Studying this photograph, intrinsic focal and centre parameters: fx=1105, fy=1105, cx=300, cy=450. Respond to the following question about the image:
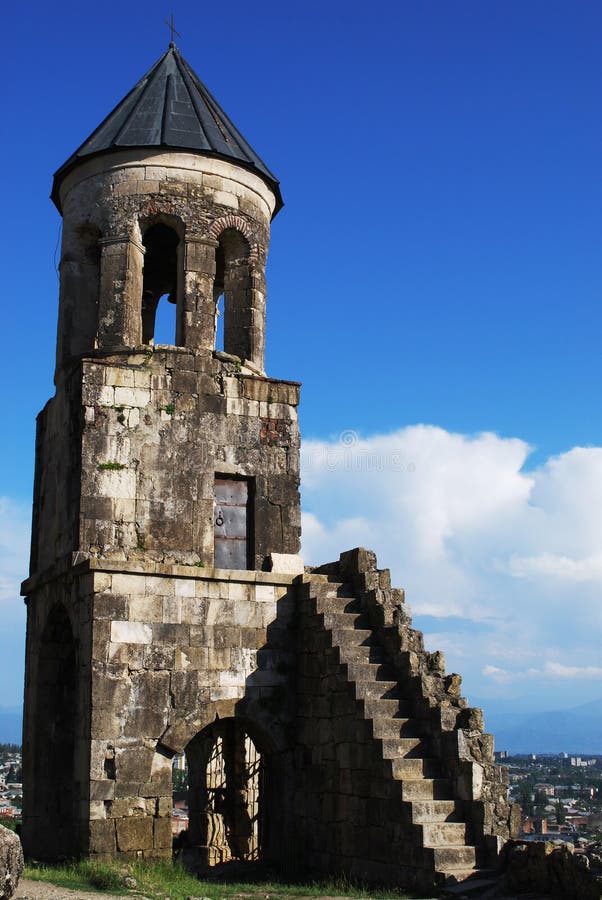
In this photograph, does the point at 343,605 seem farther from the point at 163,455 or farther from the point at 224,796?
the point at 224,796

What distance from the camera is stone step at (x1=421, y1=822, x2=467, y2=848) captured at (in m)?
12.5

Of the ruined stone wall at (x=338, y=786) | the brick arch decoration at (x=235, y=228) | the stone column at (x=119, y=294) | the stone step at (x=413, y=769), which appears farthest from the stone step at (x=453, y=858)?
the brick arch decoration at (x=235, y=228)

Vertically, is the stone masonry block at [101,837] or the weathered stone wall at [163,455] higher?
the weathered stone wall at [163,455]

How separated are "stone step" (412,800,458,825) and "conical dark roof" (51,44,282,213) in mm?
10274

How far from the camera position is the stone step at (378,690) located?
1422 centimetres

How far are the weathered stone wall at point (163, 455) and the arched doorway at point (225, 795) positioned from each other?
203 inches

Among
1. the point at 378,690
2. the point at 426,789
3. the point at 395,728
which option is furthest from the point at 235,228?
the point at 426,789

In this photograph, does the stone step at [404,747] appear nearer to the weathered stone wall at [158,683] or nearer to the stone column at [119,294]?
the weathered stone wall at [158,683]

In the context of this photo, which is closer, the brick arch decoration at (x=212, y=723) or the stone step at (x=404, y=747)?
the stone step at (x=404, y=747)

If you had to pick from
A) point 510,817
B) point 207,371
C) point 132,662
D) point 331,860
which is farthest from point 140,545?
point 510,817

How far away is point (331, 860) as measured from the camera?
14.3 m

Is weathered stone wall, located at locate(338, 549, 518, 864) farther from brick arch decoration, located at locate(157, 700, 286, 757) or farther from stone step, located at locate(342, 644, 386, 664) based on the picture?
brick arch decoration, located at locate(157, 700, 286, 757)

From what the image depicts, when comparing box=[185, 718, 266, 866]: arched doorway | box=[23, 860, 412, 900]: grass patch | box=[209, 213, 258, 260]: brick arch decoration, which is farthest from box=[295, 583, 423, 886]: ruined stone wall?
box=[209, 213, 258, 260]: brick arch decoration

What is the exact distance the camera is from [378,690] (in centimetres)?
1438
